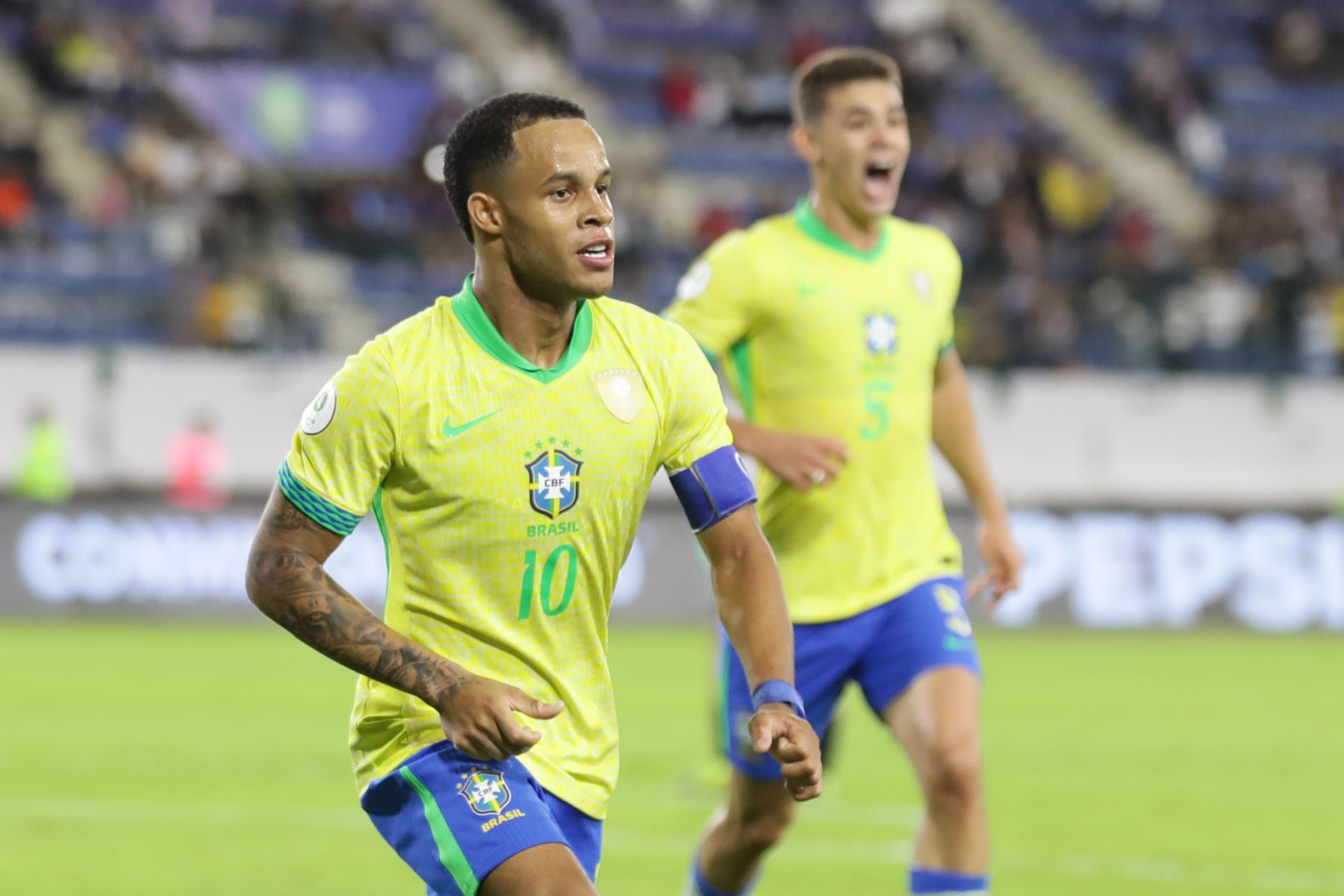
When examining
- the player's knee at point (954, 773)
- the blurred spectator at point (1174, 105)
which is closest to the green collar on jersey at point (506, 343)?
the player's knee at point (954, 773)

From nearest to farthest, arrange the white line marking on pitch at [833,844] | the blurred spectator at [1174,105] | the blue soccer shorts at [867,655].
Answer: the blue soccer shorts at [867,655], the white line marking on pitch at [833,844], the blurred spectator at [1174,105]

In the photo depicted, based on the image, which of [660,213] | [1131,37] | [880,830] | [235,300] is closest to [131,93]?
[235,300]

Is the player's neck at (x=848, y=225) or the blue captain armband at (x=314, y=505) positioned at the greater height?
the player's neck at (x=848, y=225)

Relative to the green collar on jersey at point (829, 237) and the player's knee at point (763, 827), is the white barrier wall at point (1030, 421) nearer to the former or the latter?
the green collar on jersey at point (829, 237)

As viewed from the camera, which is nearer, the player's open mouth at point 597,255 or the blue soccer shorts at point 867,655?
the player's open mouth at point 597,255

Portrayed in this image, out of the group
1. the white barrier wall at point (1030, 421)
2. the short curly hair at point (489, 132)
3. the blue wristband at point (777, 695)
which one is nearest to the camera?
the blue wristband at point (777, 695)

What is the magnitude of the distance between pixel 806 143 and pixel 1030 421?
17045 millimetres

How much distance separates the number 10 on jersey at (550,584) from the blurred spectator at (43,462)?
16.8m

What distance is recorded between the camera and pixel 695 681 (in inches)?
664

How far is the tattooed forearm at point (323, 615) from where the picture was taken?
14.5ft

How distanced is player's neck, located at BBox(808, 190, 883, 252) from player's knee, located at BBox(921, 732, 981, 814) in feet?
5.32

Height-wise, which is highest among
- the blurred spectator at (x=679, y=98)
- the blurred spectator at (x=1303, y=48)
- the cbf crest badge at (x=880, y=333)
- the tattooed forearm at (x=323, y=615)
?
the blurred spectator at (x=1303, y=48)

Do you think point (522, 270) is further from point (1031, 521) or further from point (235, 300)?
point (235, 300)

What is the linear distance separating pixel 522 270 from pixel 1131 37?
28.7 m
